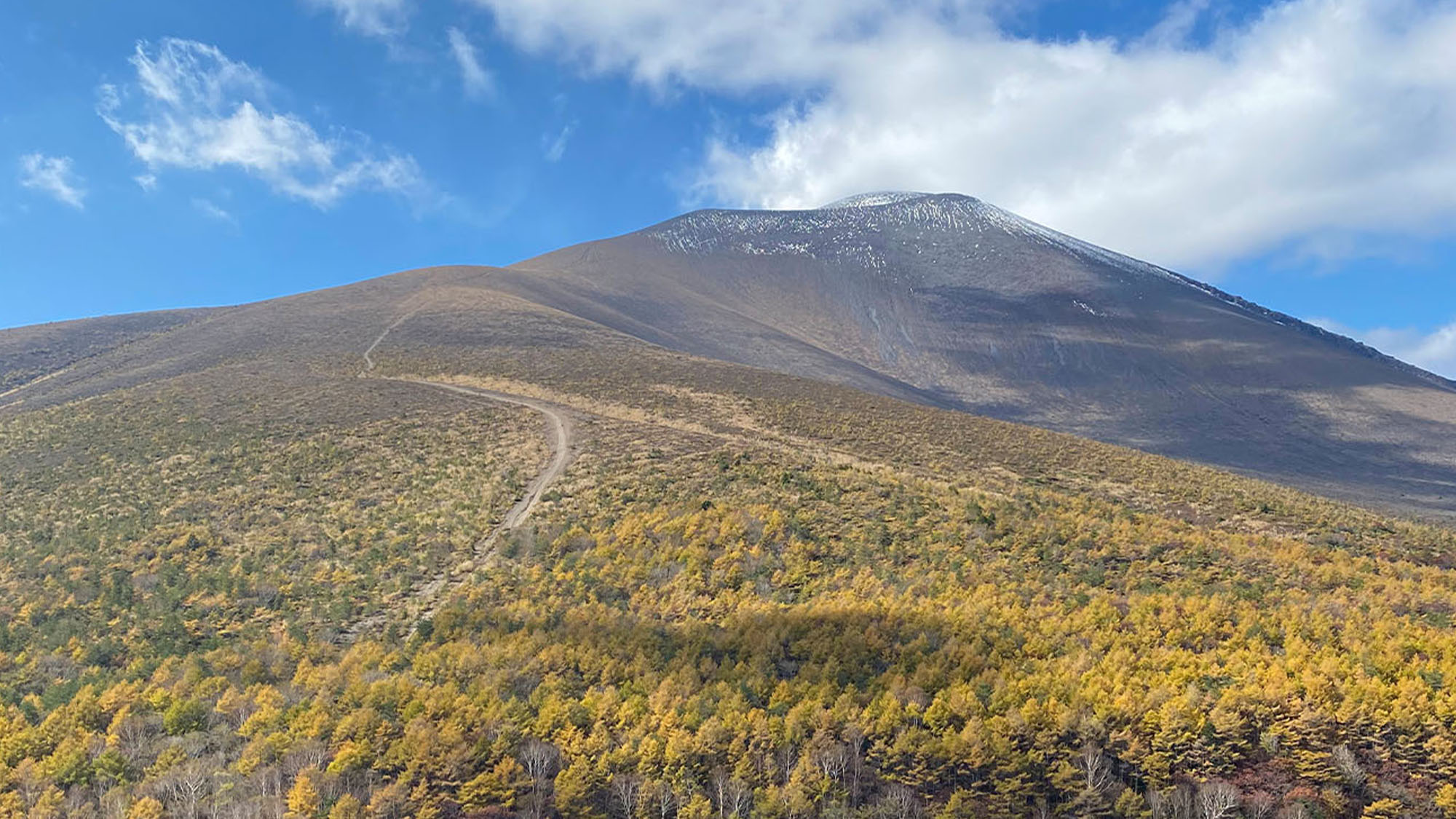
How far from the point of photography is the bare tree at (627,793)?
14.5 metres

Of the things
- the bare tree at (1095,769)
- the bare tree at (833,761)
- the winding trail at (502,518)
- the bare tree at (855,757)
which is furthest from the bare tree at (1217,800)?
the winding trail at (502,518)

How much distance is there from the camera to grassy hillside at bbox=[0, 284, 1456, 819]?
1461 cm

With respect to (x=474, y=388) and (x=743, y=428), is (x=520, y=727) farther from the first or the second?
(x=474, y=388)

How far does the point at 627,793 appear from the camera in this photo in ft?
48.2

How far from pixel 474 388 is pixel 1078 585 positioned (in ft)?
124

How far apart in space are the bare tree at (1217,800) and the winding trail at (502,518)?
18.2 metres

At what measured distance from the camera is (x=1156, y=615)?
63.9ft

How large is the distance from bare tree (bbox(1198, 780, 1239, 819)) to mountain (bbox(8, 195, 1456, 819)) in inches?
1.7

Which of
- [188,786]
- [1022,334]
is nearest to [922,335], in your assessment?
[1022,334]

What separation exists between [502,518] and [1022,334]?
114m

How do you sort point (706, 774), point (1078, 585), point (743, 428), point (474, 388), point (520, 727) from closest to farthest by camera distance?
point (706, 774)
point (520, 727)
point (1078, 585)
point (743, 428)
point (474, 388)

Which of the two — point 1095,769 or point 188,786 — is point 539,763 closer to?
point 188,786

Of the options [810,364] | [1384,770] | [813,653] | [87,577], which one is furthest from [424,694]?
[810,364]

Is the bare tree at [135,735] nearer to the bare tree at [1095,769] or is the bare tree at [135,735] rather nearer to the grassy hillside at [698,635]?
the grassy hillside at [698,635]
